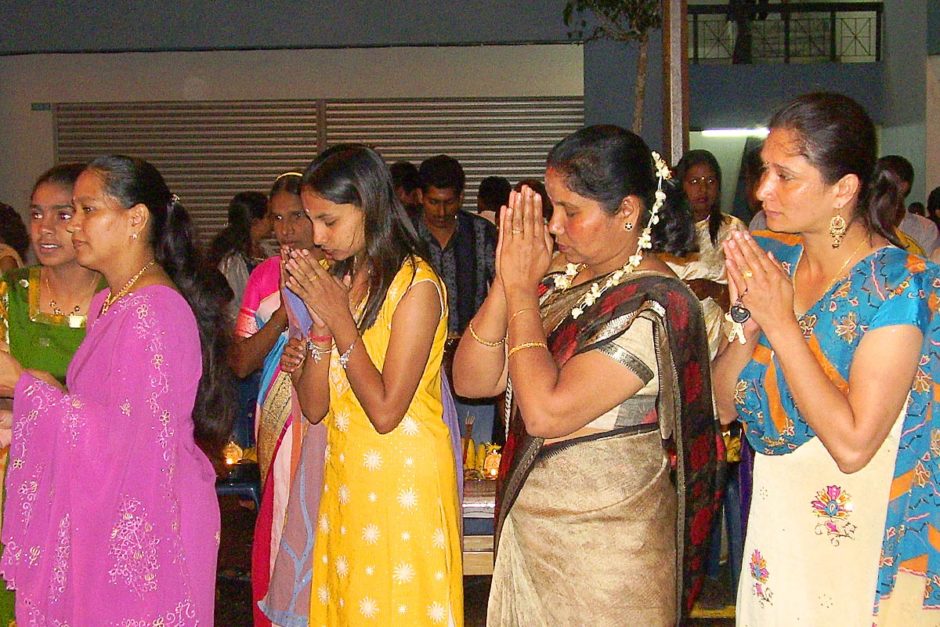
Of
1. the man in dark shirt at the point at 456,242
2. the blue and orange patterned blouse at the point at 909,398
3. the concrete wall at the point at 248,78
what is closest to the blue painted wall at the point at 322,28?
the concrete wall at the point at 248,78

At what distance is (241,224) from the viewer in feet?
20.8

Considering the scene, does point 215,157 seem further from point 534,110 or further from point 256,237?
point 256,237

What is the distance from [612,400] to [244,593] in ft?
11.5

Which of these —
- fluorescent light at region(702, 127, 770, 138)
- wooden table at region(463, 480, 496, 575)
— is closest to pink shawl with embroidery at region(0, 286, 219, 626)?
wooden table at region(463, 480, 496, 575)

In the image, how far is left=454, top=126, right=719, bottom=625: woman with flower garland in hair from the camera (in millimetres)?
2363

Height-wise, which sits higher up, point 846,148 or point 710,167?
point 710,167

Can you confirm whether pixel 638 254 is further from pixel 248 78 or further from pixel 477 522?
pixel 248 78

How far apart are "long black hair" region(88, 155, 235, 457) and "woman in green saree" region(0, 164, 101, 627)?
0.53m

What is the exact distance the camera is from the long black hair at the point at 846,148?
2.24 meters

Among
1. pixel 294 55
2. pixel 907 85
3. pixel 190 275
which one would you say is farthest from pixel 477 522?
pixel 907 85

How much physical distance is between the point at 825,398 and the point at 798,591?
18.0 inches

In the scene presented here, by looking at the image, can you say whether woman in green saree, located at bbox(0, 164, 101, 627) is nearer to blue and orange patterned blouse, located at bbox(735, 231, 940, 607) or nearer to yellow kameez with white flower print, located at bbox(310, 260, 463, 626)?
yellow kameez with white flower print, located at bbox(310, 260, 463, 626)

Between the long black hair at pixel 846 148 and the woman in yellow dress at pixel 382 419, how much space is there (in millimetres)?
1074

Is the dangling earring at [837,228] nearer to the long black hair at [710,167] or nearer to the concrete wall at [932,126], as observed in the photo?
the long black hair at [710,167]
